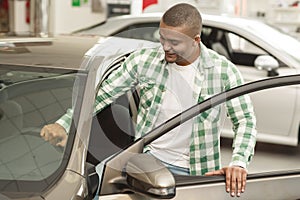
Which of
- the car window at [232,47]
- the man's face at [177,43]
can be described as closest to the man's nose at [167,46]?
the man's face at [177,43]

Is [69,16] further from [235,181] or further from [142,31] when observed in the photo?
[235,181]

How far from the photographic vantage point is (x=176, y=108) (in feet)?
7.07

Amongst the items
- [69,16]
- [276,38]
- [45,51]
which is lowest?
[69,16]

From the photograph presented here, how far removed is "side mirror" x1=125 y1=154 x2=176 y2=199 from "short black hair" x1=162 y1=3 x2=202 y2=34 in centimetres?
58

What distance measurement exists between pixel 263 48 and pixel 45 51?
290 centimetres

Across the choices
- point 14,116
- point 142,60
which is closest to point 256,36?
point 142,60

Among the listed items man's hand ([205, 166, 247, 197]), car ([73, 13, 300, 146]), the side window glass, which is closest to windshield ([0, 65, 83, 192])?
man's hand ([205, 166, 247, 197])

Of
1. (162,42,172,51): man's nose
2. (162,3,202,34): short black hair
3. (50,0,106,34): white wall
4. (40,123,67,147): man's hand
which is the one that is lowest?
(50,0,106,34): white wall

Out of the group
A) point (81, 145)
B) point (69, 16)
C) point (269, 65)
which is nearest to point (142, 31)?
point (269, 65)

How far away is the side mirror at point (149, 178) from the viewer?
1.69 m

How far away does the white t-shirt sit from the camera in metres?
2.15

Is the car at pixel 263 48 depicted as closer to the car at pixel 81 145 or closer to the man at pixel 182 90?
the man at pixel 182 90

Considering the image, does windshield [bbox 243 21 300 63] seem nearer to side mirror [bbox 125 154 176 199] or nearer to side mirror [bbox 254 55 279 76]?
side mirror [bbox 254 55 279 76]

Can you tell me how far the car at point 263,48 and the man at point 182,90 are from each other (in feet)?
6.64
